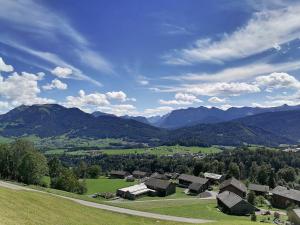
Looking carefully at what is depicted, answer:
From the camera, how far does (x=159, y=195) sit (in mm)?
156750

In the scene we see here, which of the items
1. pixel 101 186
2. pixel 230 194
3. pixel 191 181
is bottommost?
pixel 101 186

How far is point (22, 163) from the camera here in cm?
12162

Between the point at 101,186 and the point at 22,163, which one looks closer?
the point at 22,163

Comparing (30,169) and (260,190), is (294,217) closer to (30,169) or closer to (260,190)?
(260,190)

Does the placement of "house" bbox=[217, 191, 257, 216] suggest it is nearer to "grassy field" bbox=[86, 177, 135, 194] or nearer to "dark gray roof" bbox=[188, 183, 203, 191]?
"dark gray roof" bbox=[188, 183, 203, 191]

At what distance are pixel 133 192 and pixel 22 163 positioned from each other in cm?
5017

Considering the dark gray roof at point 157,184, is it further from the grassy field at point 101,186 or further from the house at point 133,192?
the grassy field at point 101,186

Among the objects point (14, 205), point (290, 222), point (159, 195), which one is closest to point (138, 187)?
point (159, 195)

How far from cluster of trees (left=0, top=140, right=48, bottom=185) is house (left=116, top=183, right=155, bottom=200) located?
37.0 m

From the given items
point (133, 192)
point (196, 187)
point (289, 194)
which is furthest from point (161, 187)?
point (289, 194)

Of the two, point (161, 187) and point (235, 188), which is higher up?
point (235, 188)

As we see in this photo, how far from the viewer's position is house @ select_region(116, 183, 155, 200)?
146 m

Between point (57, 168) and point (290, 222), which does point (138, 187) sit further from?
point (290, 222)

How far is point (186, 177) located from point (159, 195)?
37.0 m
